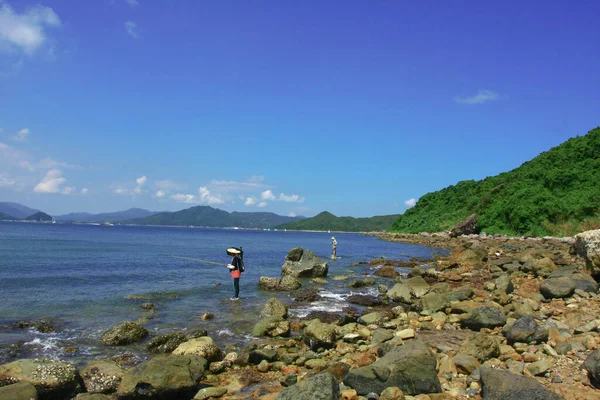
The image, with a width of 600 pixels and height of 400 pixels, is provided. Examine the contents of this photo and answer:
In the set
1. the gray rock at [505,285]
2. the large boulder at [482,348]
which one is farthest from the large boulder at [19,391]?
the gray rock at [505,285]

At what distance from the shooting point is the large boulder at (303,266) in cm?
2737

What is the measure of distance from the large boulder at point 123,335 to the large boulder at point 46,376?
151 inches

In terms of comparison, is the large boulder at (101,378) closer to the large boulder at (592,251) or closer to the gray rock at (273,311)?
the gray rock at (273,311)

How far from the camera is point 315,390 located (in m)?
6.73

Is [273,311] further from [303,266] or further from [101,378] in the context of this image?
[303,266]

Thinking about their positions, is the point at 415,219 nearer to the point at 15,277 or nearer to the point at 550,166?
the point at 550,166

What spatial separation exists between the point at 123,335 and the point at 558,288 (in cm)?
1557

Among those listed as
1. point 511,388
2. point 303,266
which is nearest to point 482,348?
point 511,388

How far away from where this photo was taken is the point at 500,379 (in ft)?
21.4

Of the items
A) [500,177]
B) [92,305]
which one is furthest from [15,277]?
[500,177]

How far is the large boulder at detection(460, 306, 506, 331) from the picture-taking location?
38.2ft

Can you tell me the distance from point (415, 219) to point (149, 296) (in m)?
92.4

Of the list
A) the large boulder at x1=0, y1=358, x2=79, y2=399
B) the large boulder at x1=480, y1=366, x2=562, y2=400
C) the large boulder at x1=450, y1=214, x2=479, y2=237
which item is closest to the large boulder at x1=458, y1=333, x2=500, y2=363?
the large boulder at x1=480, y1=366, x2=562, y2=400

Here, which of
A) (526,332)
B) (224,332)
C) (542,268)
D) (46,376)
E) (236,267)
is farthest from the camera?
(542,268)
